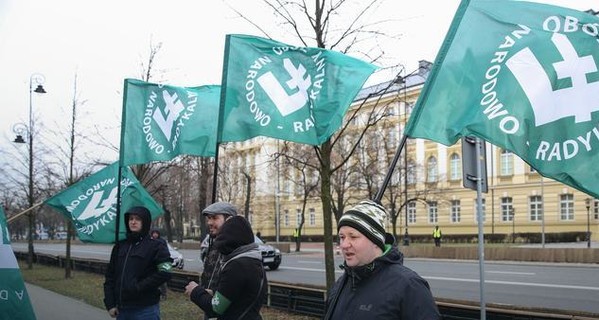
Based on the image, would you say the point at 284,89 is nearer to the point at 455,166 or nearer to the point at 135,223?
the point at 135,223

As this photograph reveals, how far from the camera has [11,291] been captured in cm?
502

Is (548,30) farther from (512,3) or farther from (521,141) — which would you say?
(521,141)

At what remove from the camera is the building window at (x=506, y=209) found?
176ft

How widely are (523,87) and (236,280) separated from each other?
2661 mm

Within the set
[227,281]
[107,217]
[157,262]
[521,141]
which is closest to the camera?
[227,281]

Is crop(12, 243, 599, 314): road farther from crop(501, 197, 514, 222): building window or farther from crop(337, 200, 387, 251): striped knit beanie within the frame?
crop(501, 197, 514, 222): building window

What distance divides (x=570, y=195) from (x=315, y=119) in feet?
160

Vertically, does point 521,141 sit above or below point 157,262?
above

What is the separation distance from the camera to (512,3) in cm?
473

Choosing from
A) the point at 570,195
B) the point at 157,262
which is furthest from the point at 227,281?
the point at 570,195

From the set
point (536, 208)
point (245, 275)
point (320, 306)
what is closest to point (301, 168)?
point (320, 306)

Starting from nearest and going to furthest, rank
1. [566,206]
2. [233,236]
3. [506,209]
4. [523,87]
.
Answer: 1. [233,236]
2. [523,87]
3. [566,206]
4. [506,209]

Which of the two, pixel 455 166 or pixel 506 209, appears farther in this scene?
pixel 455 166

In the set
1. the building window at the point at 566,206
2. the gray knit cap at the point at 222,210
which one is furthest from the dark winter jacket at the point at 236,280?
the building window at the point at 566,206
